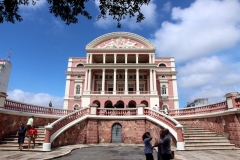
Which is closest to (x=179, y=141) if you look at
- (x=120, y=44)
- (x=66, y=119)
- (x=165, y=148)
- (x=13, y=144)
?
(x=165, y=148)

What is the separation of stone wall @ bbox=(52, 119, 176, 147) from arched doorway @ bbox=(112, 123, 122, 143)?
0.79 ft

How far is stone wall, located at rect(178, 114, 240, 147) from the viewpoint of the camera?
995 centimetres

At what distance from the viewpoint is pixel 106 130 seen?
13508mm

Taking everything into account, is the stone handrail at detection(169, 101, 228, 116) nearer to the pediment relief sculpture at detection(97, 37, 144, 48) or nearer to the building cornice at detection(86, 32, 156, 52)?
the building cornice at detection(86, 32, 156, 52)

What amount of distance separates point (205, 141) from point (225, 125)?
5.87 feet

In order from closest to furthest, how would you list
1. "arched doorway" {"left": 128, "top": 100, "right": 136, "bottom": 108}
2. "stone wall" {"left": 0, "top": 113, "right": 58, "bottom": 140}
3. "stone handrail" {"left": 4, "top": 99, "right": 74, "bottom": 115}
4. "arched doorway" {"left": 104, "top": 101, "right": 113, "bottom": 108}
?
"stone wall" {"left": 0, "top": 113, "right": 58, "bottom": 140} < "stone handrail" {"left": 4, "top": 99, "right": 74, "bottom": 115} < "arched doorway" {"left": 104, "top": 101, "right": 113, "bottom": 108} < "arched doorway" {"left": 128, "top": 100, "right": 136, "bottom": 108}

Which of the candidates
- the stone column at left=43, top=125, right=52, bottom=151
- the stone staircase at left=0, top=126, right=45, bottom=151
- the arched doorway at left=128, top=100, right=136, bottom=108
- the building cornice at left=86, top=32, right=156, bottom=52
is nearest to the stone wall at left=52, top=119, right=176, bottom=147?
the stone staircase at left=0, top=126, right=45, bottom=151

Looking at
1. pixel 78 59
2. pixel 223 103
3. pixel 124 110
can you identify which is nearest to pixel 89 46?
pixel 78 59

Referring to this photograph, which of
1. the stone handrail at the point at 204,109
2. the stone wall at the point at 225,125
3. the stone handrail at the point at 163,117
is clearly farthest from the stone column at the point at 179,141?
the stone handrail at the point at 204,109

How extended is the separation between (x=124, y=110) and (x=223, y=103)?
7.16m

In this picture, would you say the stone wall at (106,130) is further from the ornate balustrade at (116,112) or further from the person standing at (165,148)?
the person standing at (165,148)

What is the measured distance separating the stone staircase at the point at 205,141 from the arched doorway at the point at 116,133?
4882 millimetres

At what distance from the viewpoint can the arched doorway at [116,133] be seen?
13.4m

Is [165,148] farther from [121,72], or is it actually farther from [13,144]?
[121,72]
